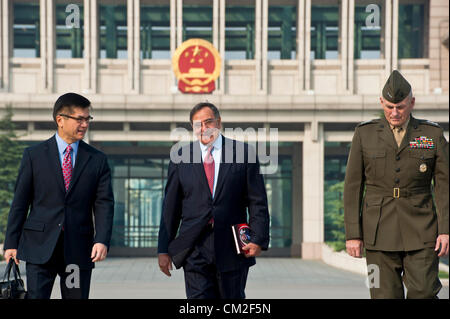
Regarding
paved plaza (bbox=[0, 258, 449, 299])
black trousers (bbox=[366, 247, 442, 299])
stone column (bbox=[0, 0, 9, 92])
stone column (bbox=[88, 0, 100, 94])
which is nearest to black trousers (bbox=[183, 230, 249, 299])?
black trousers (bbox=[366, 247, 442, 299])

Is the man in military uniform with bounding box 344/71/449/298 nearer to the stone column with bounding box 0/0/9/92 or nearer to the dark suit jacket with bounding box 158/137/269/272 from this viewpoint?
the dark suit jacket with bounding box 158/137/269/272

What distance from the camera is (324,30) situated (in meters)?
31.4

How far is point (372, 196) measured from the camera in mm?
6309

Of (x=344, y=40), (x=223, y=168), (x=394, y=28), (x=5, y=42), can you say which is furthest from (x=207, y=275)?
(x=5, y=42)

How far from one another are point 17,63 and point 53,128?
144 inches

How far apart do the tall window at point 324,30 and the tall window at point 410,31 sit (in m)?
2.98

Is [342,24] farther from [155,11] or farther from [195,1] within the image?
[155,11]

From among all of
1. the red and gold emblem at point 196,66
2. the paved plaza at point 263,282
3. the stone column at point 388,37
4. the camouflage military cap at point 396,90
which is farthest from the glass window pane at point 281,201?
the camouflage military cap at point 396,90

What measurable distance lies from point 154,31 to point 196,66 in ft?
15.8

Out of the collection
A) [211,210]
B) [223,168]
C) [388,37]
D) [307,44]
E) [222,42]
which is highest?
[388,37]

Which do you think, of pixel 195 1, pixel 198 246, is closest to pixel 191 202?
pixel 198 246

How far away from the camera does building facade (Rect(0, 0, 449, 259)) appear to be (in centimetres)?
2773

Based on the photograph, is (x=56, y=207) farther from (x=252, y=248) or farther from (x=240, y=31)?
(x=240, y=31)

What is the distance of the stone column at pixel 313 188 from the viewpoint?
28.2m
